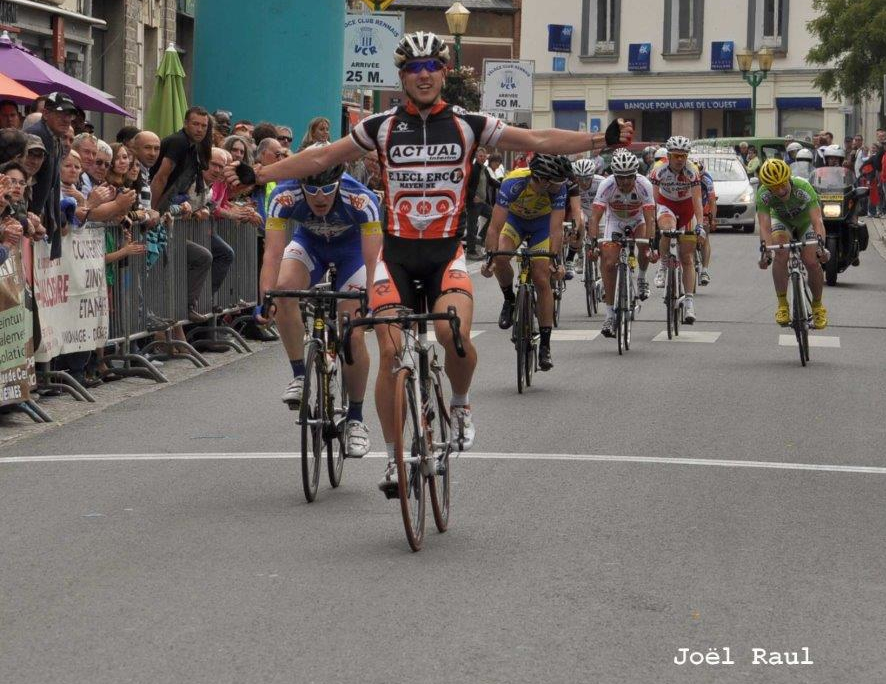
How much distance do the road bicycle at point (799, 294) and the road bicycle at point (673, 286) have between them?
5.51 ft

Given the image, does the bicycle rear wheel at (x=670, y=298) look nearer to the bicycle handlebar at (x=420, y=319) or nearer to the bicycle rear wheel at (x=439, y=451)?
the bicycle rear wheel at (x=439, y=451)

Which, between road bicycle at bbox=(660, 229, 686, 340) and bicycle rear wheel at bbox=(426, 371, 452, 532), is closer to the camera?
bicycle rear wheel at bbox=(426, 371, 452, 532)

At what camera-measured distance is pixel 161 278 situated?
50.3 feet

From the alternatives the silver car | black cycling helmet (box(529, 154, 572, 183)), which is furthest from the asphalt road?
the silver car

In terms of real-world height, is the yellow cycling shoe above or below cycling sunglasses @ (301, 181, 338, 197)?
below

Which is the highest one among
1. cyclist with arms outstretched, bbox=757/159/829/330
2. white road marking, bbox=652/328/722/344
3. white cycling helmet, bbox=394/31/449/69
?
white cycling helmet, bbox=394/31/449/69

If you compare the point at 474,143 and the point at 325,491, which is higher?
the point at 474,143

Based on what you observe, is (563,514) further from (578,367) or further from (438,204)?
(578,367)

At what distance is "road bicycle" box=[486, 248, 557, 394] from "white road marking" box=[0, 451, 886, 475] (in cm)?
316

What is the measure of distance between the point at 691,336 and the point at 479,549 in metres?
11.0

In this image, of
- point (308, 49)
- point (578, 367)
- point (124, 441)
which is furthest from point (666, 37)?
point (124, 441)

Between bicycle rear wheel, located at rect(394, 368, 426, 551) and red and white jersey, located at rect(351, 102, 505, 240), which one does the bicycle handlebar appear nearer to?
bicycle rear wheel, located at rect(394, 368, 426, 551)

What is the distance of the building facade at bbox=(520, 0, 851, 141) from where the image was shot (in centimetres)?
7306

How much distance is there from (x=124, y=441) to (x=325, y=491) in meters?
2.20
